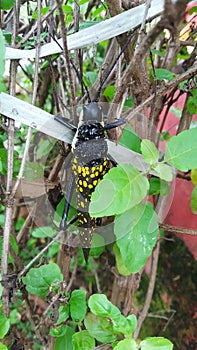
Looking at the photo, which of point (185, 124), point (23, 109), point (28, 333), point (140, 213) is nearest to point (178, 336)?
point (28, 333)

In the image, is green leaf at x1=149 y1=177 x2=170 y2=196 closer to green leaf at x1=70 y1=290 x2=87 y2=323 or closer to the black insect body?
the black insect body

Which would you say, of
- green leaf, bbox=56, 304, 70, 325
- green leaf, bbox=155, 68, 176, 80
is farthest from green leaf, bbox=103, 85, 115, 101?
green leaf, bbox=56, 304, 70, 325

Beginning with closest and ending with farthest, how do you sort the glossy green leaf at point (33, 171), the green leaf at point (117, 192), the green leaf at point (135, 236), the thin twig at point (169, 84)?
the green leaf at point (117, 192) < the green leaf at point (135, 236) < the thin twig at point (169, 84) < the glossy green leaf at point (33, 171)

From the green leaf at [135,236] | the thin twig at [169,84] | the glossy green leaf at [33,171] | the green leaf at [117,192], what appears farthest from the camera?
the glossy green leaf at [33,171]

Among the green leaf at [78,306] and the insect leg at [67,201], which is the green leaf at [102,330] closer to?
the green leaf at [78,306]

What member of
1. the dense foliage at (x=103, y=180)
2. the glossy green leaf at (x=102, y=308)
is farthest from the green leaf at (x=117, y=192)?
the glossy green leaf at (x=102, y=308)
